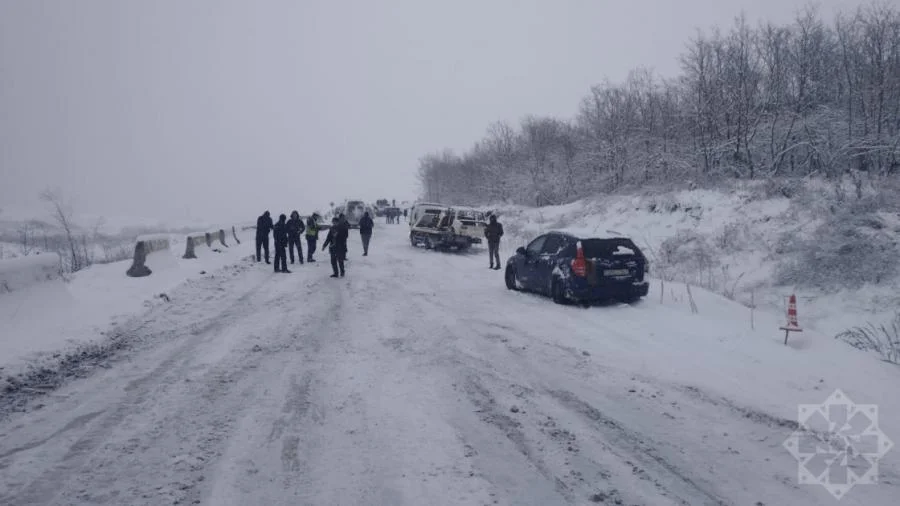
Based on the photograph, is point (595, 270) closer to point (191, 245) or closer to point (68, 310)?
point (68, 310)

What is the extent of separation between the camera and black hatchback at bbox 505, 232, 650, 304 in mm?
9797

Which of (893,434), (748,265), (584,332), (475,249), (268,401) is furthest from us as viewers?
(475,249)

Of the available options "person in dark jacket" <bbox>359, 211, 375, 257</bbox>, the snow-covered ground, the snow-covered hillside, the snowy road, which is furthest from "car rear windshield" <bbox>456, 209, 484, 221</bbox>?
the snowy road

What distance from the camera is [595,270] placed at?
32.1 ft

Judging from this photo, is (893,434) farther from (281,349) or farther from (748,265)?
(748,265)

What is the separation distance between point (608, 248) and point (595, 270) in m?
0.62

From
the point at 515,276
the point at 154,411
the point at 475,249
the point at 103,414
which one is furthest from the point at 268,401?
the point at 475,249

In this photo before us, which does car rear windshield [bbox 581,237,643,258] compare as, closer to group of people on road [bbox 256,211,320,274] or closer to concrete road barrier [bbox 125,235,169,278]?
group of people on road [bbox 256,211,320,274]

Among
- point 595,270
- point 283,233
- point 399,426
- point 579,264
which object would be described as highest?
point 283,233

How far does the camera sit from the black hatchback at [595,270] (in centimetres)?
980

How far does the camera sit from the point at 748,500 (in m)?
3.30

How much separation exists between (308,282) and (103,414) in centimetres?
889

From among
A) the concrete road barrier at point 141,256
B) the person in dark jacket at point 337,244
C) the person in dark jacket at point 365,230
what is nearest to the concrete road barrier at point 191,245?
the concrete road barrier at point 141,256

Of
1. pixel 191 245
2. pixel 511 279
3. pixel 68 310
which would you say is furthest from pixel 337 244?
pixel 68 310
